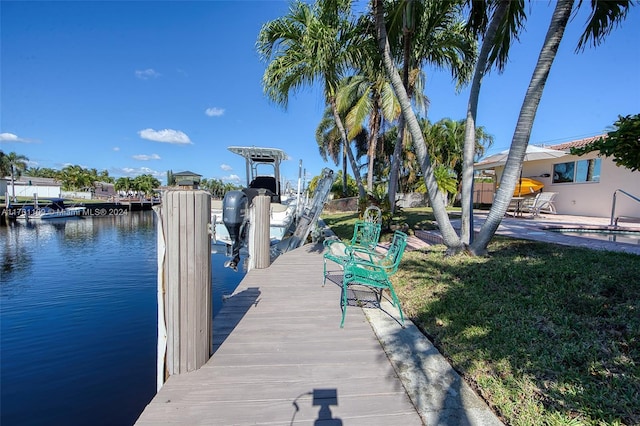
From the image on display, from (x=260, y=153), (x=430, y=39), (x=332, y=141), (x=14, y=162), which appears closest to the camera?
(x=430, y=39)

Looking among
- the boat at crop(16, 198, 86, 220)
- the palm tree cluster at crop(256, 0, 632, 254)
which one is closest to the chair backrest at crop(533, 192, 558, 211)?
the palm tree cluster at crop(256, 0, 632, 254)

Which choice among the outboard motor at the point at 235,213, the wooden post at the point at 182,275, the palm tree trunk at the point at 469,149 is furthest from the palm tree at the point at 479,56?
the wooden post at the point at 182,275

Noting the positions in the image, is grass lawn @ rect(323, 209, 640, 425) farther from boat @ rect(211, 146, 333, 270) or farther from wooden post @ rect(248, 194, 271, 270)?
boat @ rect(211, 146, 333, 270)

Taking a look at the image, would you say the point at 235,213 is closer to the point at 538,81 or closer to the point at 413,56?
the point at 538,81

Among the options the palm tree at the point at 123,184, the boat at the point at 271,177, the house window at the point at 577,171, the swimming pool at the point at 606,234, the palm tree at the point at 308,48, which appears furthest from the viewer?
the palm tree at the point at 123,184

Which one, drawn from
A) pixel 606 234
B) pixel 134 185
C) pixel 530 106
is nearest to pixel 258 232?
pixel 530 106

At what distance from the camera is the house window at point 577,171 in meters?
12.3

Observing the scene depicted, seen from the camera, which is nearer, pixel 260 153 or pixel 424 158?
pixel 424 158

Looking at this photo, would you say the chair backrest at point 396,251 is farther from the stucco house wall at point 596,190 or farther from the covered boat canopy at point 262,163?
the stucco house wall at point 596,190

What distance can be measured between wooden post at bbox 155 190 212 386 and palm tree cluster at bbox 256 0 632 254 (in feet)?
15.0

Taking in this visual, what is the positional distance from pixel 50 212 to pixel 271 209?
119ft

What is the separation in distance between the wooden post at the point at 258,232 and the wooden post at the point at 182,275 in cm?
344

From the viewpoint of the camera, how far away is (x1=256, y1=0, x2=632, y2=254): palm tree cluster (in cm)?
509

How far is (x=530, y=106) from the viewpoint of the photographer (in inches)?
186
